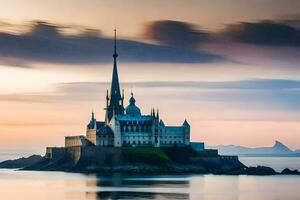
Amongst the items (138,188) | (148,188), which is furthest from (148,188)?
(138,188)

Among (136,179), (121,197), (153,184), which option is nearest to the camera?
(121,197)

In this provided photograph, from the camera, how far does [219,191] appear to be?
5684 inches

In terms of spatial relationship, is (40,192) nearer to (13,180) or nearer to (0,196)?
(0,196)

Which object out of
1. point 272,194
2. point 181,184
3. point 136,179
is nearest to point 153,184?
point 181,184

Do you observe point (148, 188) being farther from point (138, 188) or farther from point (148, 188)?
point (138, 188)

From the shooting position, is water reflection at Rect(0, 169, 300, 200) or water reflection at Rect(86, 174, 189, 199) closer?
water reflection at Rect(86, 174, 189, 199)

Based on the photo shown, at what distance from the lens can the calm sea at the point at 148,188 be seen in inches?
5192

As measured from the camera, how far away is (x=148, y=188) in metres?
148

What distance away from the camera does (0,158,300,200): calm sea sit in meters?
132

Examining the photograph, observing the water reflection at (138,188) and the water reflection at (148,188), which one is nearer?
the water reflection at (138,188)

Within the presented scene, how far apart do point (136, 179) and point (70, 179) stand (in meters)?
13.3

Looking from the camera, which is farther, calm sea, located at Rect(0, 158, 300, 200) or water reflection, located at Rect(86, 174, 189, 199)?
calm sea, located at Rect(0, 158, 300, 200)

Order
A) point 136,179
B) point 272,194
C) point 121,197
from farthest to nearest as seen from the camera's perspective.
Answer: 1. point 136,179
2. point 272,194
3. point 121,197

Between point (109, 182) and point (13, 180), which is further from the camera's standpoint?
point (13, 180)
